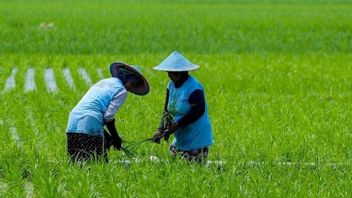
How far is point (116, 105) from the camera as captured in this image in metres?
6.84

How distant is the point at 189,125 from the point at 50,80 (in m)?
7.85

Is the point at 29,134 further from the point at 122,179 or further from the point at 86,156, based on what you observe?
the point at 122,179

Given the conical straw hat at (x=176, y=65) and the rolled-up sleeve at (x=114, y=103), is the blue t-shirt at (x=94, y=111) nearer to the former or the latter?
the rolled-up sleeve at (x=114, y=103)

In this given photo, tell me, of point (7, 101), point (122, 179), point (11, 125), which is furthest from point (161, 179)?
point (7, 101)

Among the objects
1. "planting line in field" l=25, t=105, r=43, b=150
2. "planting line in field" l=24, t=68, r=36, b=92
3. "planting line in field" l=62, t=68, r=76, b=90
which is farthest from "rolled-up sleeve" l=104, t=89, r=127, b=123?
"planting line in field" l=24, t=68, r=36, b=92

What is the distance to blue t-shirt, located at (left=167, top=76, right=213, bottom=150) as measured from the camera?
697cm

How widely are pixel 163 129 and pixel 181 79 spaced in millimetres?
415

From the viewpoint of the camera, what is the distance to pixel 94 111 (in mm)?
6844

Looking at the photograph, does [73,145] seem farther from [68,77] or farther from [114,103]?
[68,77]

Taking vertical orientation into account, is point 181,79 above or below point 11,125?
above

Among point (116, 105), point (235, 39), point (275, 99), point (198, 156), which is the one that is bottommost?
point (235, 39)

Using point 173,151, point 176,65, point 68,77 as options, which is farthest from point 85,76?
point 176,65

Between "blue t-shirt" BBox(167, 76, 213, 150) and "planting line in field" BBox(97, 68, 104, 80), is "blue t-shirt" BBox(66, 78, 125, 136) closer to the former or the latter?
"blue t-shirt" BBox(167, 76, 213, 150)

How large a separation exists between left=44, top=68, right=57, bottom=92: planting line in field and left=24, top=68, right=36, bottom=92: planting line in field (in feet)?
0.73
